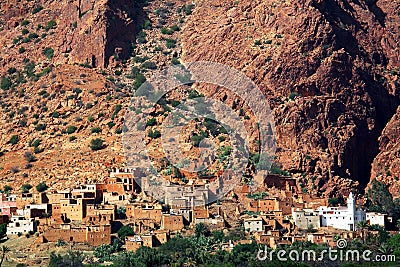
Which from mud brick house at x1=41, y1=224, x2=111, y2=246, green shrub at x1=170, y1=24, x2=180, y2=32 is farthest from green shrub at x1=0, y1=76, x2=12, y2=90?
mud brick house at x1=41, y1=224, x2=111, y2=246

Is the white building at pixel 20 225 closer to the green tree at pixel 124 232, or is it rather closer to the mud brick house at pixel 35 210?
the mud brick house at pixel 35 210

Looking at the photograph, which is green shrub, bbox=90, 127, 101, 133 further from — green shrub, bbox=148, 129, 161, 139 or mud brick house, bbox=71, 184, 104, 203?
mud brick house, bbox=71, 184, 104, 203

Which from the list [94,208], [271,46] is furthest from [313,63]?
[94,208]

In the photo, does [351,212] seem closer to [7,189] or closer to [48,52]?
[7,189]

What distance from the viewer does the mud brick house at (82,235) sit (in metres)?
129

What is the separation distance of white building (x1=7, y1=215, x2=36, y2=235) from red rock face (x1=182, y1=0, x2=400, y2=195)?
2084cm

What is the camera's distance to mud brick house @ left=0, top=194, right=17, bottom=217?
13525 centimetres

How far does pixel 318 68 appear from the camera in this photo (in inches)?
5842

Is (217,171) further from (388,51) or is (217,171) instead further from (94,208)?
(388,51)

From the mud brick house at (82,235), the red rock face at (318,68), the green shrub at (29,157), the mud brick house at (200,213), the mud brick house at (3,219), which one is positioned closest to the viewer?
the mud brick house at (82,235)

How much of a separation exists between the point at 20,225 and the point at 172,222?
10131mm

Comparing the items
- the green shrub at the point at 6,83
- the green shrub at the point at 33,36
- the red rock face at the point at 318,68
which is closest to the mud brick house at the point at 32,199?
the red rock face at the point at 318,68

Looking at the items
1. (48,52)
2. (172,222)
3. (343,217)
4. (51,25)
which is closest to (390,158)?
(343,217)

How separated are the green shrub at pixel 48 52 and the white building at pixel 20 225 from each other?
1171 inches
